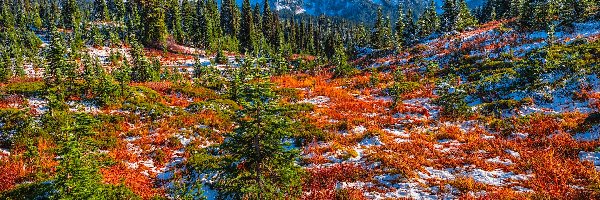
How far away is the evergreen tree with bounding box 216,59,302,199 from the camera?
9141 millimetres

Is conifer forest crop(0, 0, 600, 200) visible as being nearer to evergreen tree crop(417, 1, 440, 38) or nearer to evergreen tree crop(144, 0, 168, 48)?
evergreen tree crop(417, 1, 440, 38)

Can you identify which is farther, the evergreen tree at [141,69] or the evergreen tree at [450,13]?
the evergreen tree at [450,13]

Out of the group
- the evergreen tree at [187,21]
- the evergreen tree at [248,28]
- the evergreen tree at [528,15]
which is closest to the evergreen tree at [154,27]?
the evergreen tree at [187,21]

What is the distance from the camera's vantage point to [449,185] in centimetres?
1227

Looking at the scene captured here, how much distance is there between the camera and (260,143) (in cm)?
962

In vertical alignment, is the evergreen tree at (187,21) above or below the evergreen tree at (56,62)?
above

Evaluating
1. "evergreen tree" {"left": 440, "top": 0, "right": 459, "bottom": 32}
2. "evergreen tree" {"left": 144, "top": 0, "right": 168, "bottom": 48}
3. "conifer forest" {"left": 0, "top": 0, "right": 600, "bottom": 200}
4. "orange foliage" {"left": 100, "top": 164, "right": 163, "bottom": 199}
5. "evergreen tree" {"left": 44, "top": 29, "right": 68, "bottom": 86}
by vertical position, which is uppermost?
"evergreen tree" {"left": 440, "top": 0, "right": 459, "bottom": 32}

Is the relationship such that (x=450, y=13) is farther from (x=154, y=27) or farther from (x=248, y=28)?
(x=154, y=27)

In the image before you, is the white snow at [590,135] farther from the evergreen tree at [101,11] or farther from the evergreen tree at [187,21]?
the evergreen tree at [101,11]

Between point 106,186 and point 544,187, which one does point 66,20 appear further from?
point 544,187

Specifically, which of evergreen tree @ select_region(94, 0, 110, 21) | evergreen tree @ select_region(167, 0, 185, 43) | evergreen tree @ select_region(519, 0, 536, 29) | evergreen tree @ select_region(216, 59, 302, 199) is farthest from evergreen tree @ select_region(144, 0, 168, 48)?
evergreen tree @ select_region(216, 59, 302, 199)

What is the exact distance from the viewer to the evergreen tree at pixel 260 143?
9.14m

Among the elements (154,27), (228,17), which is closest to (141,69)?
(154,27)

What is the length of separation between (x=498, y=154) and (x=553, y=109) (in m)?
7.86
